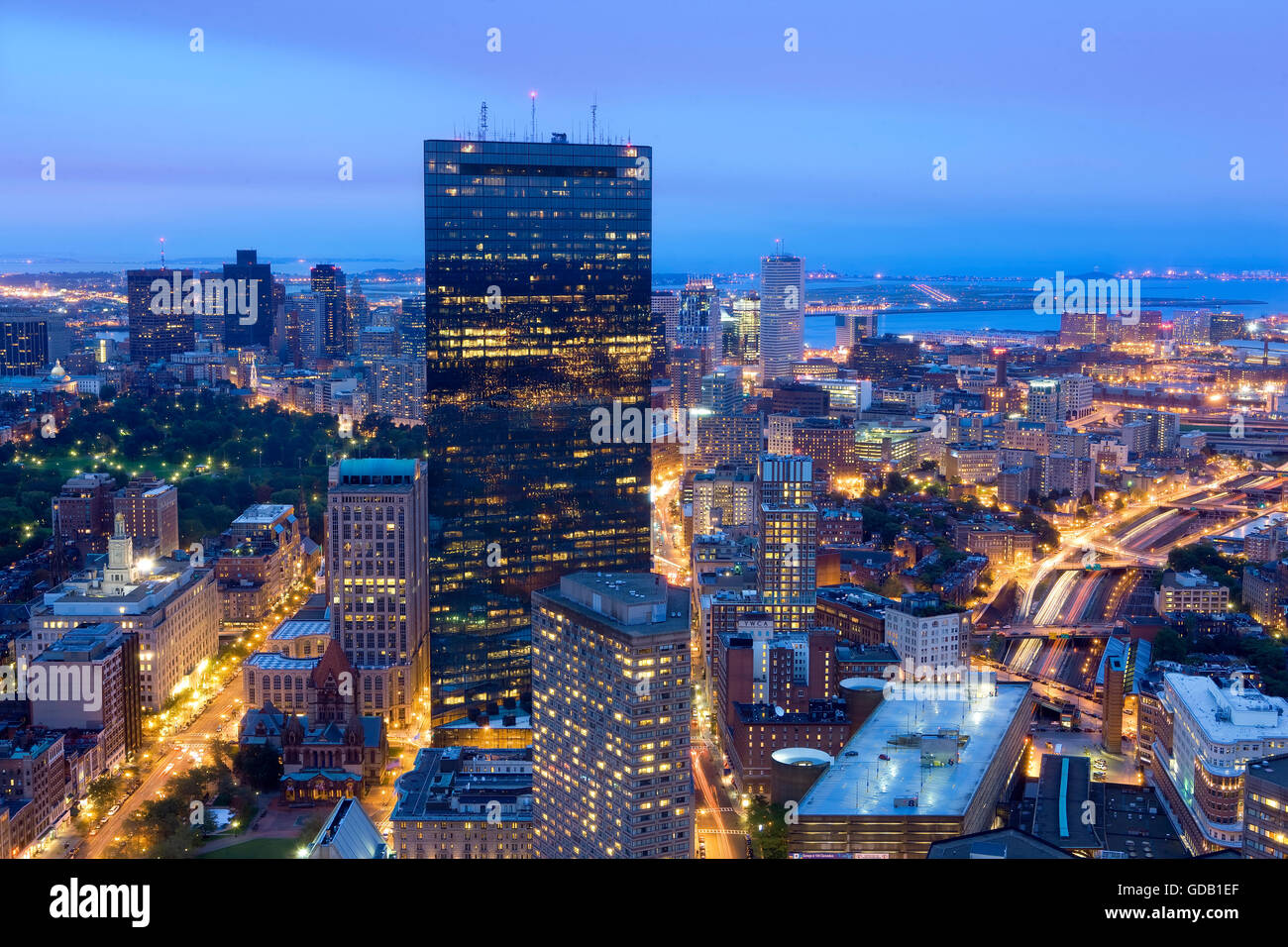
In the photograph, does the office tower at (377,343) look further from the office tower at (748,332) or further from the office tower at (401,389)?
the office tower at (748,332)

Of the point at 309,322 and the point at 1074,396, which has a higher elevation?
the point at 309,322

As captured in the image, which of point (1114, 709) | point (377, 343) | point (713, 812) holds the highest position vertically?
point (377, 343)

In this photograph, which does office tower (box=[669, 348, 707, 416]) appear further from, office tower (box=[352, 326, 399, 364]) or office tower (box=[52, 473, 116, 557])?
office tower (box=[52, 473, 116, 557])

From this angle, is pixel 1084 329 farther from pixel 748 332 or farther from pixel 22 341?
pixel 22 341

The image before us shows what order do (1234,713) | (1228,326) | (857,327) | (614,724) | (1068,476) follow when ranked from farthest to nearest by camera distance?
(857,327) → (1228,326) → (1068,476) → (1234,713) → (614,724)

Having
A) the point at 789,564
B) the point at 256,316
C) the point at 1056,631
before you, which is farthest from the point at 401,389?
the point at 1056,631

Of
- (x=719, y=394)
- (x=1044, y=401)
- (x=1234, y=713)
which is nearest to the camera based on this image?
(x=1234, y=713)
